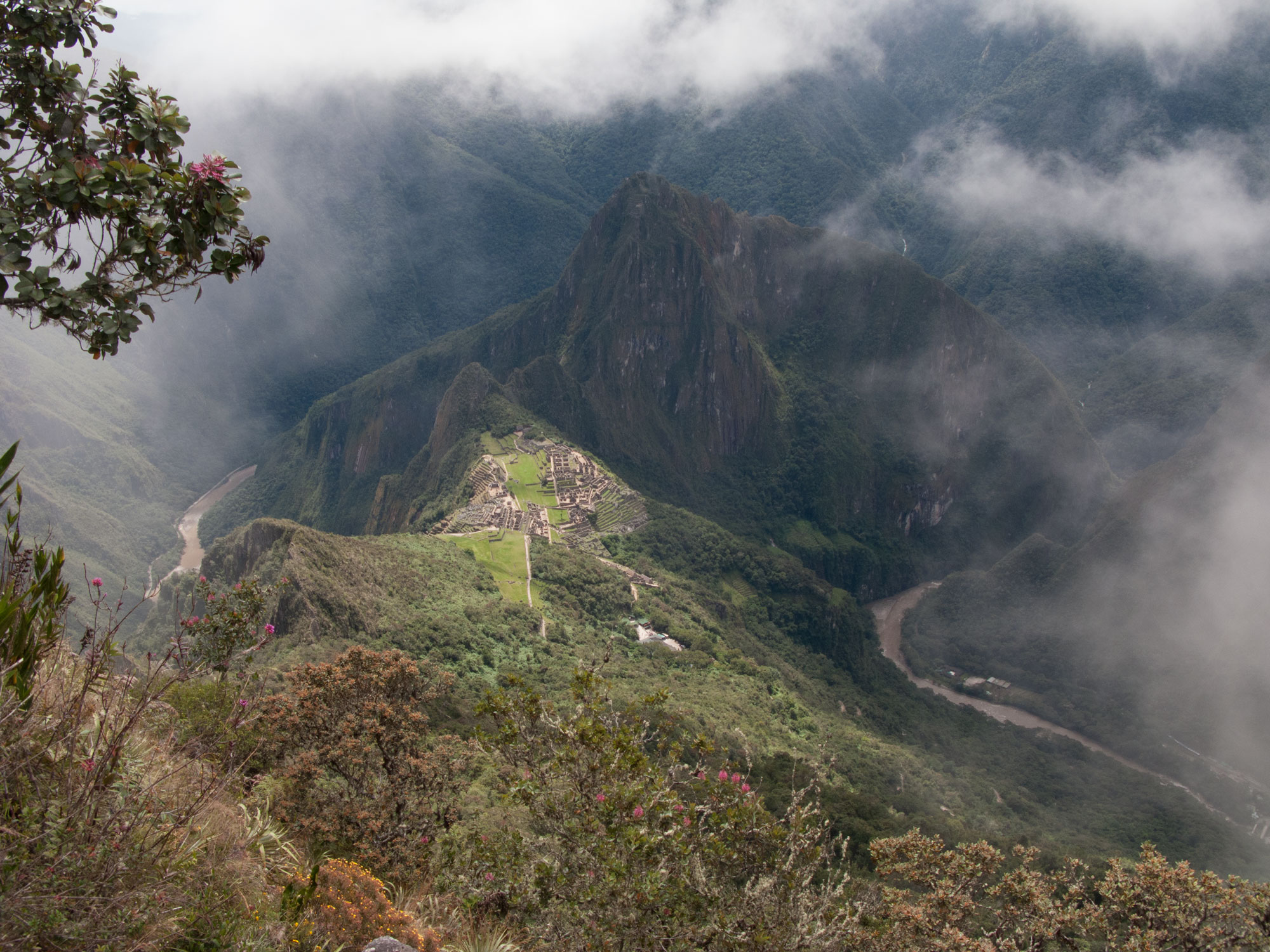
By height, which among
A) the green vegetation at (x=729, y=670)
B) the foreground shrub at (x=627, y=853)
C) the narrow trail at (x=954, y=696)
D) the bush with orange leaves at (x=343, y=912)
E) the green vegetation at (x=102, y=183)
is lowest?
the bush with orange leaves at (x=343, y=912)

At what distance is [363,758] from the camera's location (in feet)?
43.2

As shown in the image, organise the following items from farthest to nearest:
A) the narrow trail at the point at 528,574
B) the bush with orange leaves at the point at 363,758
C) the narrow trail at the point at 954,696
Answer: the narrow trail at the point at 954,696, the narrow trail at the point at 528,574, the bush with orange leaves at the point at 363,758

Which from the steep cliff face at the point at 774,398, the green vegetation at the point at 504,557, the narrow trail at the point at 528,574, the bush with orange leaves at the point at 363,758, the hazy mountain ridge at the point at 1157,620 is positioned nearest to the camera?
the bush with orange leaves at the point at 363,758

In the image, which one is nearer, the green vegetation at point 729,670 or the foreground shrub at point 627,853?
the foreground shrub at point 627,853

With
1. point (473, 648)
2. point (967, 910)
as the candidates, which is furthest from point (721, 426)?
point (967, 910)

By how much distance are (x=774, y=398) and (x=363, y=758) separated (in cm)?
12024

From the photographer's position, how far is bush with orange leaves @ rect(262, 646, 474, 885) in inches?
483

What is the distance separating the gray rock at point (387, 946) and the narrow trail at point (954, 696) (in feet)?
241

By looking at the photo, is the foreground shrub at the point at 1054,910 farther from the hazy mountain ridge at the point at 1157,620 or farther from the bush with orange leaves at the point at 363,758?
the hazy mountain ridge at the point at 1157,620

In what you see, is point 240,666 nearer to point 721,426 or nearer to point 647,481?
point 647,481

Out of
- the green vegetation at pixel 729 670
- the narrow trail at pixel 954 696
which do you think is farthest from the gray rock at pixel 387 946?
the narrow trail at pixel 954 696

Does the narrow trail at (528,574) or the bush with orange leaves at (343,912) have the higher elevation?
the narrow trail at (528,574)

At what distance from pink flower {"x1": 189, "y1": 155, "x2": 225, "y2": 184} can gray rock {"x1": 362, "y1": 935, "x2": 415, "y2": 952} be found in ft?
20.5

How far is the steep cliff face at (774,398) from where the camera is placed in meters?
116
